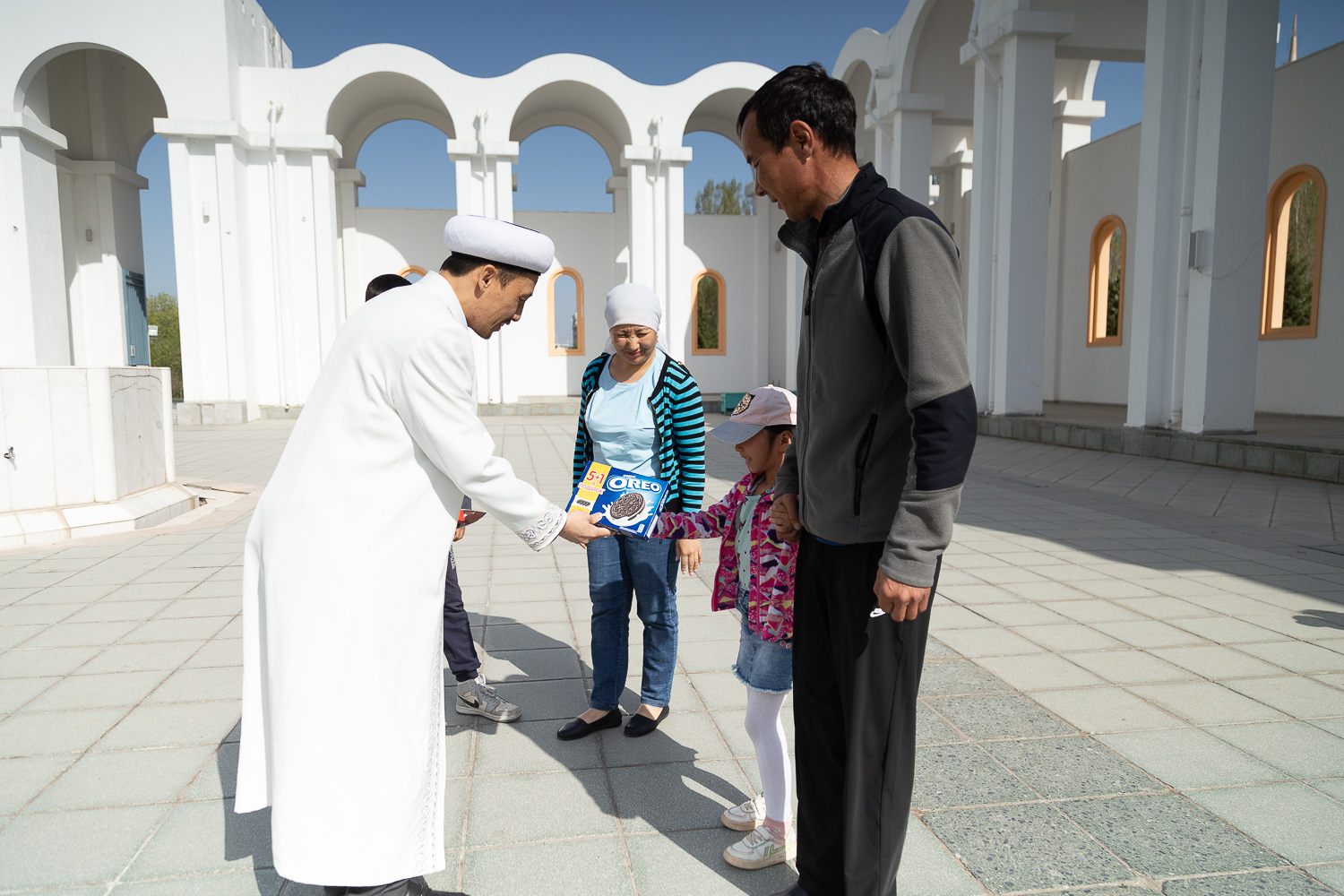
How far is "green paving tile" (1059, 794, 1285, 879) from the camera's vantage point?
7.99ft

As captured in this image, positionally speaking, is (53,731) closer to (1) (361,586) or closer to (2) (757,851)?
(1) (361,586)

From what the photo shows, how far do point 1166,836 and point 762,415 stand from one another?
1820mm

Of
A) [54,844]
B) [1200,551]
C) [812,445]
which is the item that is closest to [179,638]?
[54,844]

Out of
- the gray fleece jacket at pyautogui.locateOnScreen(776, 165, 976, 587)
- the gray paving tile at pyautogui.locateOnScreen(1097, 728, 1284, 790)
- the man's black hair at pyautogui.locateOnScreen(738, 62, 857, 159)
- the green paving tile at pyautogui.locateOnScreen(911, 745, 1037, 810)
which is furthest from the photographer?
the gray paving tile at pyautogui.locateOnScreen(1097, 728, 1284, 790)

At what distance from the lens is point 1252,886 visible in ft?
7.64

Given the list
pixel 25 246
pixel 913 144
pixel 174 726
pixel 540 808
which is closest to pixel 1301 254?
pixel 913 144

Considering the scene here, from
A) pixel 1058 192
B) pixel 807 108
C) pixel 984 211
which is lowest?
pixel 807 108

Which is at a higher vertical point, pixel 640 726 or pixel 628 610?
pixel 628 610

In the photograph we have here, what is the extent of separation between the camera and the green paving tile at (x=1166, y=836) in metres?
2.44

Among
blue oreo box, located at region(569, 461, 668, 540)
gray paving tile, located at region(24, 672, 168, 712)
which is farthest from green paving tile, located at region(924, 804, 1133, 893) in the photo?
gray paving tile, located at region(24, 672, 168, 712)

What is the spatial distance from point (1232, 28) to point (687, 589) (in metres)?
10.7

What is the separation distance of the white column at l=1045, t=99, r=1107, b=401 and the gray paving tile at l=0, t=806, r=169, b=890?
20.6m

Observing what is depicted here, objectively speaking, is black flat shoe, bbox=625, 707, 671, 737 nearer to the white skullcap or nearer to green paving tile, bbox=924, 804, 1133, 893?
green paving tile, bbox=924, 804, 1133, 893

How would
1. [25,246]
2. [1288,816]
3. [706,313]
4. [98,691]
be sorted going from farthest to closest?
[706,313] → [25,246] → [98,691] → [1288,816]
